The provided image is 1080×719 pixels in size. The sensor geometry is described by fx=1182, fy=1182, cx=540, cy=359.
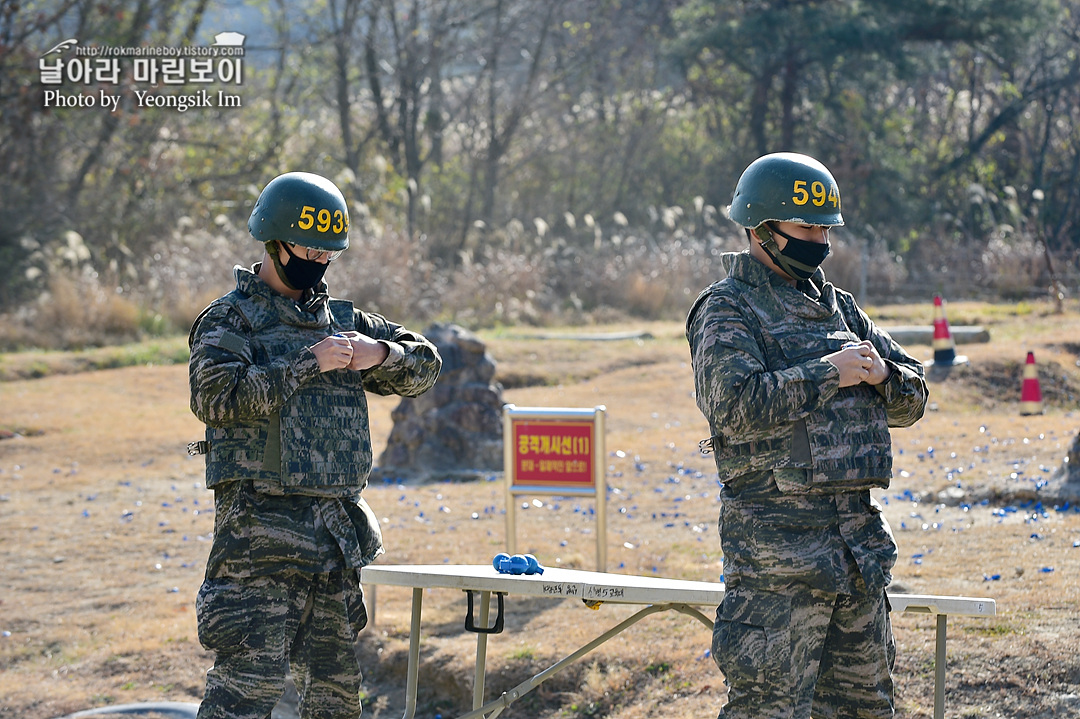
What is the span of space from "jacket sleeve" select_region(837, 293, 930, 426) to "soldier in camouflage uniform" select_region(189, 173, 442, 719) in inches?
51.3

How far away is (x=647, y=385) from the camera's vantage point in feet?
42.9

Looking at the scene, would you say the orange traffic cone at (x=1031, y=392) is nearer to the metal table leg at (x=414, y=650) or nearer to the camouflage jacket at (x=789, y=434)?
the camouflage jacket at (x=789, y=434)

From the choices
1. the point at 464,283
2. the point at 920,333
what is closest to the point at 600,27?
the point at 464,283

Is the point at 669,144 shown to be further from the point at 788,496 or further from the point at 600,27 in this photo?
the point at 788,496

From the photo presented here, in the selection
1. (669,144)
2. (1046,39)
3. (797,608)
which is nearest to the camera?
(797,608)

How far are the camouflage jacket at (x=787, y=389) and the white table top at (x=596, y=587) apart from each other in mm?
424

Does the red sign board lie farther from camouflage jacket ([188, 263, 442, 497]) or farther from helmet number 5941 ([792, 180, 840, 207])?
helmet number 5941 ([792, 180, 840, 207])

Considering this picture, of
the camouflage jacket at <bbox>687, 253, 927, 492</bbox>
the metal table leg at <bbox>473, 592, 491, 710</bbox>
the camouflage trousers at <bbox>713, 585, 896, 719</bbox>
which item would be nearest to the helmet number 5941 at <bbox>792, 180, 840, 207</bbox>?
the camouflage jacket at <bbox>687, 253, 927, 492</bbox>

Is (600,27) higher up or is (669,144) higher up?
(600,27)

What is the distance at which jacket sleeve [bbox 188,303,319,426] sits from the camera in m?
3.26

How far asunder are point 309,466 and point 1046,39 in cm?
2589

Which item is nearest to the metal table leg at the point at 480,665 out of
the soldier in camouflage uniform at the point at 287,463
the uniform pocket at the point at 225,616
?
the soldier in camouflage uniform at the point at 287,463

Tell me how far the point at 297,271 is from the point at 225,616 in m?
1.01

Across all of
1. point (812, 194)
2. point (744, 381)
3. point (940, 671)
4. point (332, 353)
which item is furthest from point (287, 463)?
point (940, 671)
